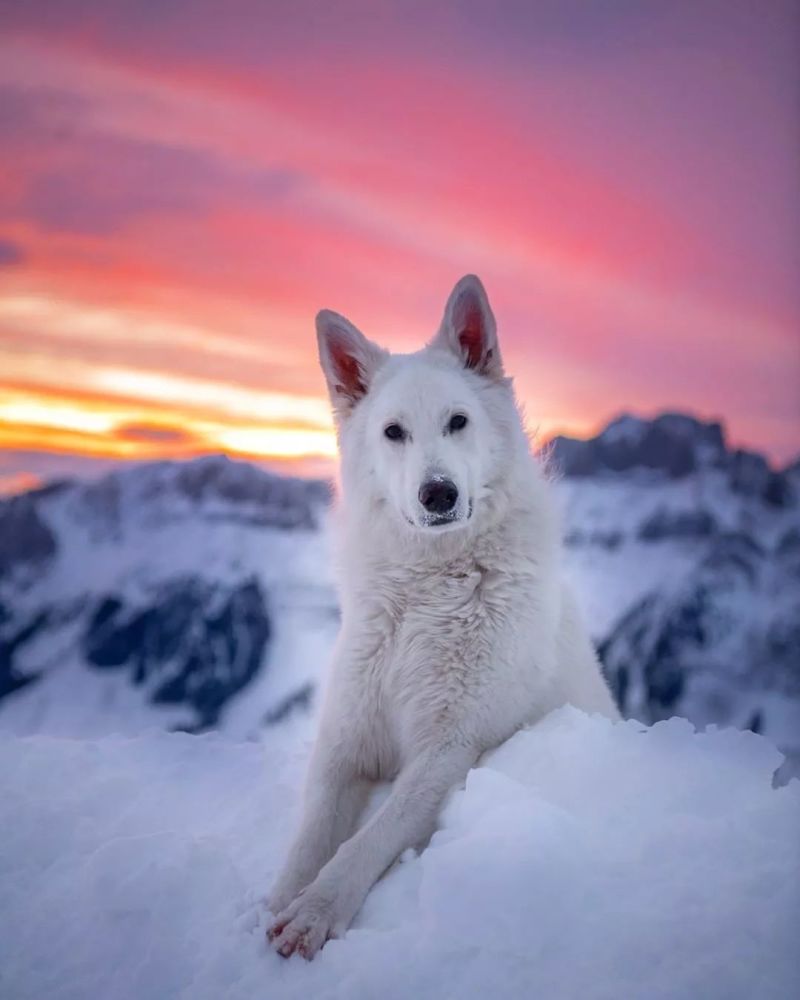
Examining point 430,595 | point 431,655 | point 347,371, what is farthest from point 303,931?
point 347,371

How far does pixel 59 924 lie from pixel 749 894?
330 cm

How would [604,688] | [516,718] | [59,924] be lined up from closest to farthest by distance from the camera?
[59,924]
[516,718]
[604,688]

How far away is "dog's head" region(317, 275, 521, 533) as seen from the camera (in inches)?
185

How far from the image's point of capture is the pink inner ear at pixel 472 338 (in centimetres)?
540

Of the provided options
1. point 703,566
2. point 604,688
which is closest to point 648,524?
point 703,566

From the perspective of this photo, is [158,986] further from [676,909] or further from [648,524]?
[648,524]

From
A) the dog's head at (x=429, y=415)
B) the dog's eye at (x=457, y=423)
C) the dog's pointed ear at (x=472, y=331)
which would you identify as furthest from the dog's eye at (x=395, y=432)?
the dog's pointed ear at (x=472, y=331)

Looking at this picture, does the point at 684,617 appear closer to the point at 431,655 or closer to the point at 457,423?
the point at 457,423

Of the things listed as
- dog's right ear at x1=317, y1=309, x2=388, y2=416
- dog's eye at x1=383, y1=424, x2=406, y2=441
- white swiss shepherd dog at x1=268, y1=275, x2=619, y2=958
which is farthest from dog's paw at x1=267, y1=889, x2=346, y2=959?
dog's right ear at x1=317, y1=309, x2=388, y2=416

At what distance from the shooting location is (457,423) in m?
5.00

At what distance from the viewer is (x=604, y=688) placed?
5.69m

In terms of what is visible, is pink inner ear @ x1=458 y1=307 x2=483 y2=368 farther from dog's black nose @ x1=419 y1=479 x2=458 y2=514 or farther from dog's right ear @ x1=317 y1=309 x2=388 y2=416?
dog's black nose @ x1=419 y1=479 x2=458 y2=514

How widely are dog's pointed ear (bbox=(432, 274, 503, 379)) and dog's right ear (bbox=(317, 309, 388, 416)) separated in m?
0.47

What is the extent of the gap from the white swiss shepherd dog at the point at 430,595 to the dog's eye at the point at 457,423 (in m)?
0.01
